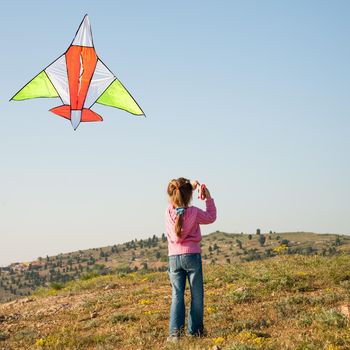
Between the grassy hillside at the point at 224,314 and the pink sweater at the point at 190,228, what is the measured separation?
145cm

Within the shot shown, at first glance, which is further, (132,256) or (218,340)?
(132,256)

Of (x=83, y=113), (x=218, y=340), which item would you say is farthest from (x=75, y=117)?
(x=218, y=340)

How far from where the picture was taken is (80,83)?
1138 cm

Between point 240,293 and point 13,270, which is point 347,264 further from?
point 13,270

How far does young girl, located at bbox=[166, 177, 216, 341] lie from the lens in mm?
8523

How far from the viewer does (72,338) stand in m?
10.0

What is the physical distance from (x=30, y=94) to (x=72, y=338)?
5.02 metres

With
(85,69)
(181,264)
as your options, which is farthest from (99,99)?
(181,264)

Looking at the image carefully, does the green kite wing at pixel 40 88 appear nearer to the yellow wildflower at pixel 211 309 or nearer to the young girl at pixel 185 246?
the young girl at pixel 185 246

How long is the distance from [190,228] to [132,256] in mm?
108776

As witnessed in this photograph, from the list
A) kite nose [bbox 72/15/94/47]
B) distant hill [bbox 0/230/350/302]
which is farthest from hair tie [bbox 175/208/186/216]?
distant hill [bbox 0/230/350/302]

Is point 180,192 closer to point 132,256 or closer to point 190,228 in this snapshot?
point 190,228

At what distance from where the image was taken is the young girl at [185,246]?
8523 millimetres

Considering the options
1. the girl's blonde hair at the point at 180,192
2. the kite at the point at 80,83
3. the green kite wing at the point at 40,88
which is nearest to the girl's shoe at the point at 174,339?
the girl's blonde hair at the point at 180,192
